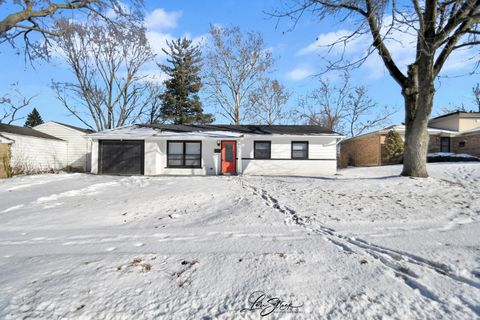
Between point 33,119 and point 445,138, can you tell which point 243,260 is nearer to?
point 445,138

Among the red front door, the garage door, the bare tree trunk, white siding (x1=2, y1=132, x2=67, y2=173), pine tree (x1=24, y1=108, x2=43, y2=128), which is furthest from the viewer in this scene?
pine tree (x1=24, y1=108, x2=43, y2=128)

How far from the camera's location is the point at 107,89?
22.4 m

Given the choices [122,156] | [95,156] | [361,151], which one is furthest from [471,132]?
[95,156]

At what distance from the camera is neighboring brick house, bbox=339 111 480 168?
17.7m

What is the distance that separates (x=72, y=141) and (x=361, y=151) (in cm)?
2565

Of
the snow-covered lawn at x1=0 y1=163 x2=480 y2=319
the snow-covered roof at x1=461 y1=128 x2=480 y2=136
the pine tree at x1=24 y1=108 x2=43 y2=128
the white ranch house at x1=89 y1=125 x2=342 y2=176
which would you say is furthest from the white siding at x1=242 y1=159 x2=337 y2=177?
the pine tree at x1=24 y1=108 x2=43 y2=128

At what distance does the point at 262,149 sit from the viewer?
13992 millimetres

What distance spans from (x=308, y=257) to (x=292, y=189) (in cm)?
470

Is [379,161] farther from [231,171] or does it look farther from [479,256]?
[479,256]

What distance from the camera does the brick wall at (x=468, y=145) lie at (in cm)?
1717

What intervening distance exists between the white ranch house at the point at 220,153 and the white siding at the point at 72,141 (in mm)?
7156

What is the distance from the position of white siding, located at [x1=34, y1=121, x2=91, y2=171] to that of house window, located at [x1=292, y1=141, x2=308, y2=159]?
16731 millimetres

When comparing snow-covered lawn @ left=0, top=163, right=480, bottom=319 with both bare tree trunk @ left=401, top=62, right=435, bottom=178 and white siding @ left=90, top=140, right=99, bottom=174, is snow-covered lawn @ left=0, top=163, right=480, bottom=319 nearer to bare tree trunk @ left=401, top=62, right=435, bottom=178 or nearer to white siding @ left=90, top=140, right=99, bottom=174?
bare tree trunk @ left=401, top=62, right=435, bottom=178

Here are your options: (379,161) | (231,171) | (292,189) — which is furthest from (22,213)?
(379,161)
